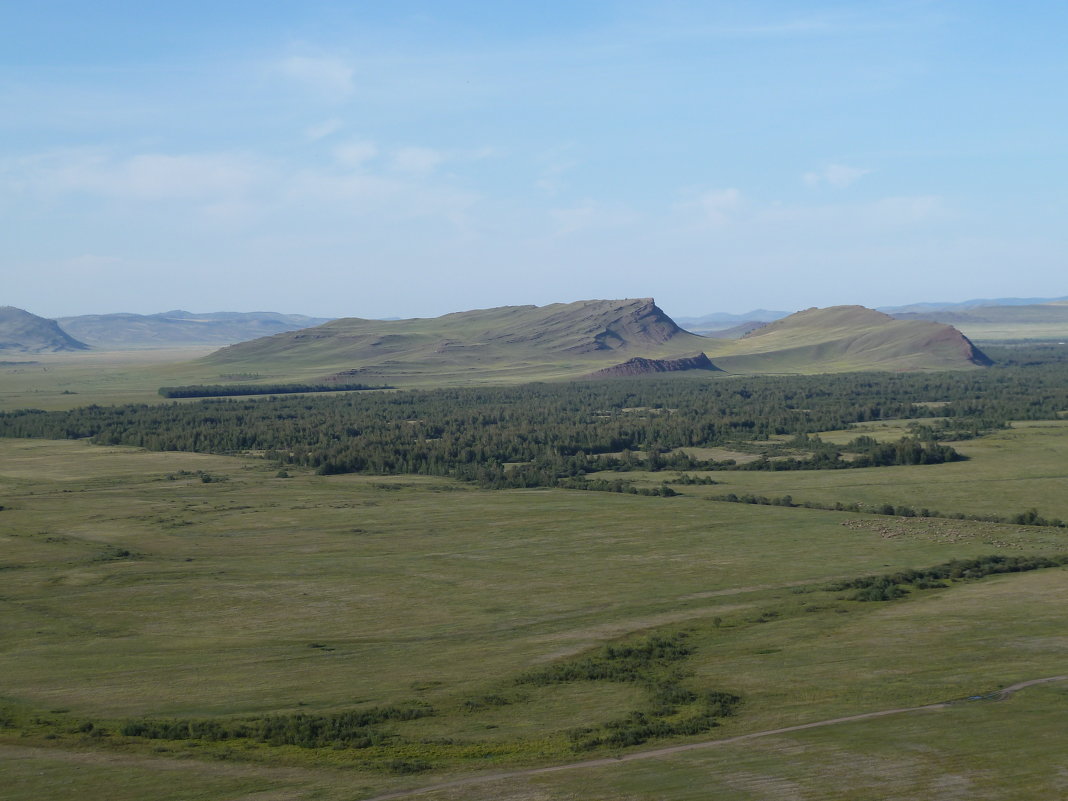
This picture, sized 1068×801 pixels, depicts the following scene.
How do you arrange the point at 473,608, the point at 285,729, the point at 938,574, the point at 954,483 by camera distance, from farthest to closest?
the point at 954,483 < the point at 938,574 < the point at 473,608 < the point at 285,729

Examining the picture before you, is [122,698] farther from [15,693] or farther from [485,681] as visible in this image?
[485,681]

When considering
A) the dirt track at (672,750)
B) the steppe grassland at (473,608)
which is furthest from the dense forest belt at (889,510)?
the dirt track at (672,750)

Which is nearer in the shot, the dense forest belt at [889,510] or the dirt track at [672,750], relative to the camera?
the dirt track at [672,750]

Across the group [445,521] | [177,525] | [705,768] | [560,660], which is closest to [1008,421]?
[445,521]

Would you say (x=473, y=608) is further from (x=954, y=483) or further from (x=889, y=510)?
(x=954, y=483)

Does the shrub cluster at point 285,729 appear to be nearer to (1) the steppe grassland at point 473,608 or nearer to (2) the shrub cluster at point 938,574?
(1) the steppe grassland at point 473,608

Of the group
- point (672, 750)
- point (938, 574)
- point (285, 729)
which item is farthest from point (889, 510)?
point (285, 729)
